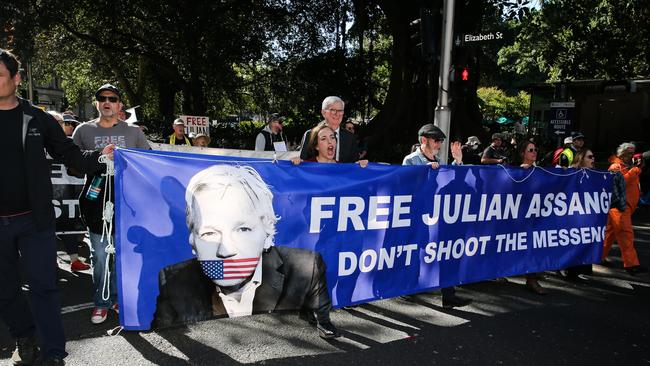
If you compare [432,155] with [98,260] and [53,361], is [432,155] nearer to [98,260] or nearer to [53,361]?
[98,260]

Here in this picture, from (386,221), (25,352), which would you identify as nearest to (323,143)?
(386,221)

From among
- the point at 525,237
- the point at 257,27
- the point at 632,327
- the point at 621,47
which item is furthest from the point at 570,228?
the point at 257,27

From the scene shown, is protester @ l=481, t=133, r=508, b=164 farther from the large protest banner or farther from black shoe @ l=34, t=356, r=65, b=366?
black shoe @ l=34, t=356, r=65, b=366

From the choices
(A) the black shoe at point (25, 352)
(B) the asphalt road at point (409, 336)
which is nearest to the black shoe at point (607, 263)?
(B) the asphalt road at point (409, 336)

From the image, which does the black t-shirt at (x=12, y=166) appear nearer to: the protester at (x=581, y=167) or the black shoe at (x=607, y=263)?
the protester at (x=581, y=167)

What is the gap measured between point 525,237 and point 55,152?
443 cm

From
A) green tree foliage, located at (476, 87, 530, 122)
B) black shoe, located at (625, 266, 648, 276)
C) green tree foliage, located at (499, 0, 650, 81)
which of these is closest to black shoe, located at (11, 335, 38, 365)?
black shoe, located at (625, 266, 648, 276)

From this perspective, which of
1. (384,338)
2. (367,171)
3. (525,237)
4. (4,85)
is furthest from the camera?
(525,237)

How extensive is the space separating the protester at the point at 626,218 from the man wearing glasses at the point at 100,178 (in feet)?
17.9

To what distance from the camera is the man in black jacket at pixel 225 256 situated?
139 inches

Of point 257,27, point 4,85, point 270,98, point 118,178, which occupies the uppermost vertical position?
point 257,27

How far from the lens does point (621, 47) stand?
50.2ft

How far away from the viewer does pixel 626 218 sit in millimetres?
6059

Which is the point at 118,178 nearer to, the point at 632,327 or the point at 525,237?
the point at 525,237
